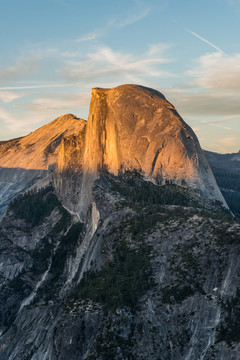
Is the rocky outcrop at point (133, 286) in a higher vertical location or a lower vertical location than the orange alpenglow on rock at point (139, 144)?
lower

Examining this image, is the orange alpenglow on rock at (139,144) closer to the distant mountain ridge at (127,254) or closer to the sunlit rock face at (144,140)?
the sunlit rock face at (144,140)

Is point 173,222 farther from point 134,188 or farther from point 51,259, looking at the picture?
point 51,259

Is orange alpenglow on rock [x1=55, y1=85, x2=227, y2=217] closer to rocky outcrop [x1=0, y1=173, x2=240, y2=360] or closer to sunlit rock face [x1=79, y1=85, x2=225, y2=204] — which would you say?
sunlit rock face [x1=79, y1=85, x2=225, y2=204]

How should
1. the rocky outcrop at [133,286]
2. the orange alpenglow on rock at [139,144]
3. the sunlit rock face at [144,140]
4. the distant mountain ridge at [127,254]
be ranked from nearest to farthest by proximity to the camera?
the rocky outcrop at [133,286], the distant mountain ridge at [127,254], the sunlit rock face at [144,140], the orange alpenglow on rock at [139,144]

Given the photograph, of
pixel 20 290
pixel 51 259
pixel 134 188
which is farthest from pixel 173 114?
pixel 20 290

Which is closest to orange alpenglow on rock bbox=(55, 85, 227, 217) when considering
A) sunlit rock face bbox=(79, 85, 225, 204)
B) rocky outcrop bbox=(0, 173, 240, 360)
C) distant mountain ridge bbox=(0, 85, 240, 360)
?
sunlit rock face bbox=(79, 85, 225, 204)

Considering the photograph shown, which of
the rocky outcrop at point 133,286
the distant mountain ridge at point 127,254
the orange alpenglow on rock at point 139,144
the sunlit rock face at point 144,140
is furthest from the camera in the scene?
the orange alpenglow on rock at point 139,144

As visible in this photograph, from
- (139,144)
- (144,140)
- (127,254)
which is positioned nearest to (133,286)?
(127,254)

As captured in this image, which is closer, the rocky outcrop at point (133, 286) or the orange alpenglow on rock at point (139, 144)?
the rocky outcrop at point (133, 286)

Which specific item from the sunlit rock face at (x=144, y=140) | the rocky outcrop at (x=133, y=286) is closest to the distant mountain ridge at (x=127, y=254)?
the rocky outcrop at (x=133, y=286)
